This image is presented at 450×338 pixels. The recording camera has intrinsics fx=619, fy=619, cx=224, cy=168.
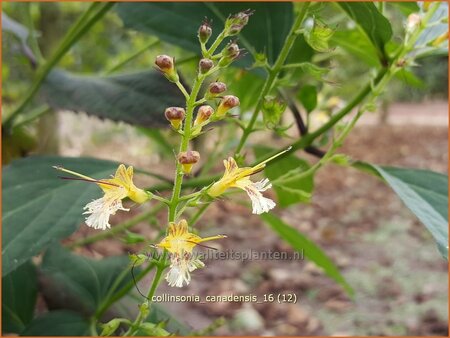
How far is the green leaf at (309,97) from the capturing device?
572 mm

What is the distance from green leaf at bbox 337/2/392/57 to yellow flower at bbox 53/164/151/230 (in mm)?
273

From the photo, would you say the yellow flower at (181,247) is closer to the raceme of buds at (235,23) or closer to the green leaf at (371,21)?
the raceme of buds at (235,23)

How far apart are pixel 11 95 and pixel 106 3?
0.70 meters

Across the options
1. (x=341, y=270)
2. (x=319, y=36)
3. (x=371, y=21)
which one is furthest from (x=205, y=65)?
(x=341, y=270)

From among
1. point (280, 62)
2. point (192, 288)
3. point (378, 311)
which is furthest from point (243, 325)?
point (280, 62)

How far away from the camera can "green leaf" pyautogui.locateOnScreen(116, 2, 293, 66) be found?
0.57m

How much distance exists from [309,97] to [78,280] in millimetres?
292

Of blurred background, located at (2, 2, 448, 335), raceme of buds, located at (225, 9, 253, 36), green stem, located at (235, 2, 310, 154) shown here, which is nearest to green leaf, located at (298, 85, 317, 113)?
blurred background, located at (2, 2, 448, 335)

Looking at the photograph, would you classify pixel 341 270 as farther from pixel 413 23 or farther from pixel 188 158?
pixel 188 158

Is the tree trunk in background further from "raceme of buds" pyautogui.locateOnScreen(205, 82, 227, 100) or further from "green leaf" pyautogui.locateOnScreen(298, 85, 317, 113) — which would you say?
"raceme of buds" pyautogui.locateOnScreen(205, 82, 227, 100)

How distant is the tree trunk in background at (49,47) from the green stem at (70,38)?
284 mm

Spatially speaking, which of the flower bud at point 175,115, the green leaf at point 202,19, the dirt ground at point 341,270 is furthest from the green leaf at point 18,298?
the flower bud at point 175,115

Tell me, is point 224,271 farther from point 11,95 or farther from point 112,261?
point 112,261

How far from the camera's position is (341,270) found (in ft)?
5.74
